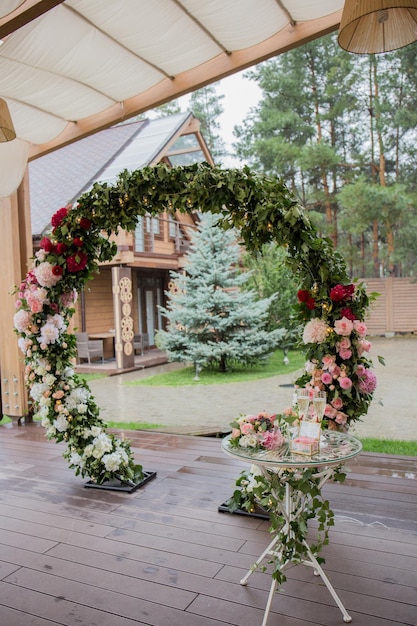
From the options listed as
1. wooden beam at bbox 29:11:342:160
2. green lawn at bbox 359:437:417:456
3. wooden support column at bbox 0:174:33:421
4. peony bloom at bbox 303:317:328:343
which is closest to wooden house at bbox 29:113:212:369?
wooden support column at bbox 0:174:33:421

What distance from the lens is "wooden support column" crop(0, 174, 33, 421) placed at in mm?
5867

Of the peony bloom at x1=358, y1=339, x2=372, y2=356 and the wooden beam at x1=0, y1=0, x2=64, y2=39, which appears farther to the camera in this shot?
the peony bloom at x1=358, y1=339, x2=372, y2=356

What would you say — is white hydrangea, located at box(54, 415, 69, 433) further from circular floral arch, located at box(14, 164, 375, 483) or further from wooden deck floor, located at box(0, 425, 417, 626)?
wooden deck floor, located at box(0, 425, 417, 626)

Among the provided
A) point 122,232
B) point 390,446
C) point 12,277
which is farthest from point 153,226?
point 390,446

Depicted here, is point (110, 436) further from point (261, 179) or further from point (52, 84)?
point (52, 84)

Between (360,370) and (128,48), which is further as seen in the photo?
(128,48)

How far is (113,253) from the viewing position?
4.06 meters

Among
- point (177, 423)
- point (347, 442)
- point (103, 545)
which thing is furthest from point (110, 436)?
point (177, 423)

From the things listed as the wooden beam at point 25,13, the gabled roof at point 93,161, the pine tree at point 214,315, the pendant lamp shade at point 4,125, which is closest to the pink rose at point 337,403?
the pendant lamp shade at point 4,125

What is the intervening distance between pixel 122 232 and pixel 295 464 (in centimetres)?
1064

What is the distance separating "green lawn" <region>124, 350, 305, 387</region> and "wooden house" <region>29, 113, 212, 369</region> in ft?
4.87

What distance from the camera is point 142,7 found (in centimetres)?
372

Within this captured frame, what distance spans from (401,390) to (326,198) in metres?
10.7

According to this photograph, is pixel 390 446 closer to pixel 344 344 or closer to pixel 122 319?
pixel 344 344
